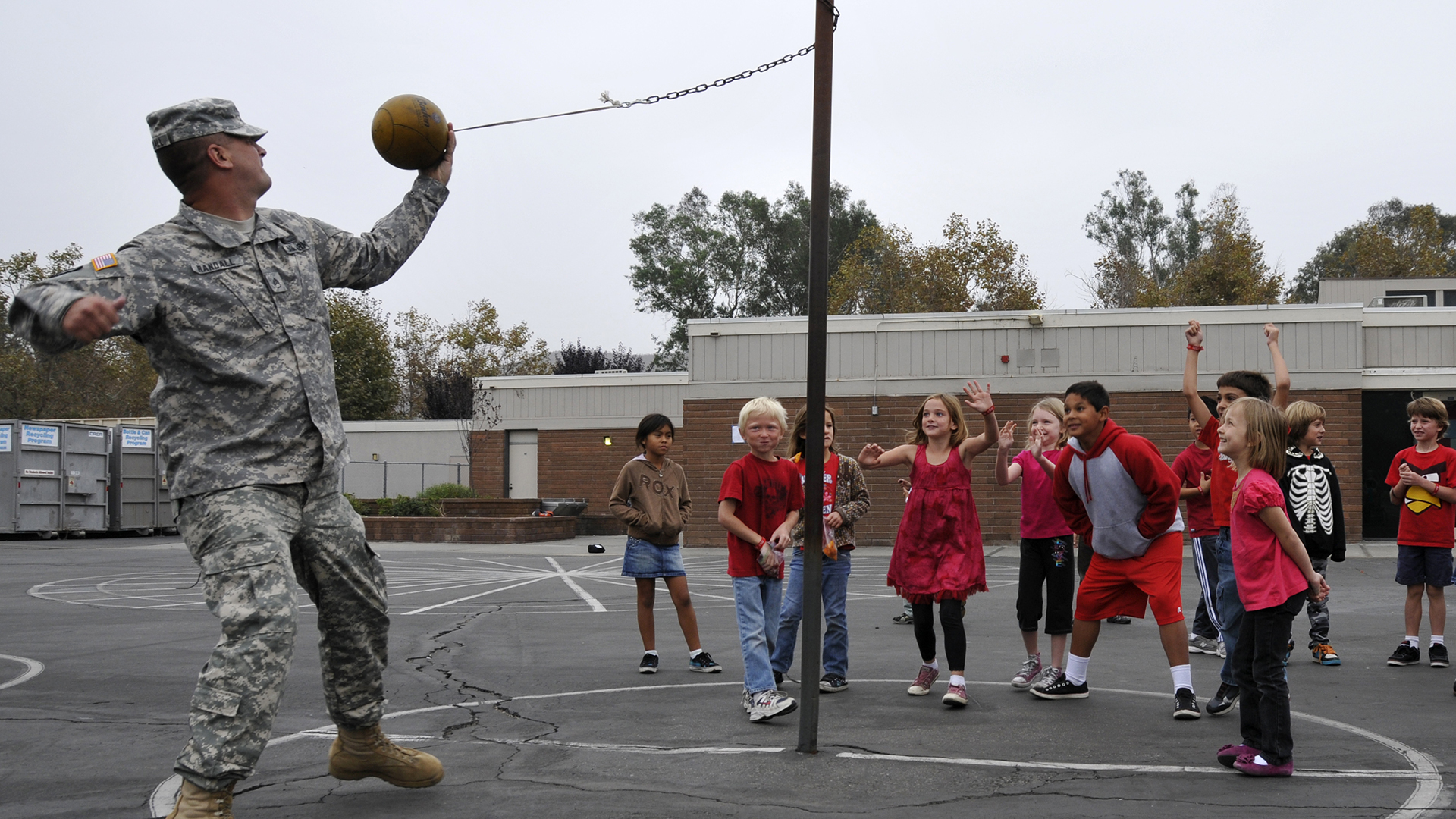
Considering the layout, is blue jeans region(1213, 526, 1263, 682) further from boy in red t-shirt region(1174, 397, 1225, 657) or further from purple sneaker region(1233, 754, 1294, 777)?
boy in red t-shirt region(1174, 397, 1225, 657)

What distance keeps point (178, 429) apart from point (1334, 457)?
71.4 ft

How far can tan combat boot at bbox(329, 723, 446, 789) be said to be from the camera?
4207mm

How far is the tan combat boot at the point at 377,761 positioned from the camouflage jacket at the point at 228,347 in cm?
104

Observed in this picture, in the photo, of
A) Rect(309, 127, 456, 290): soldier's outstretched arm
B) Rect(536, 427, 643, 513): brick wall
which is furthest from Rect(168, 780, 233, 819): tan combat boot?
Rect(536, 427, 643, 513): brick wall

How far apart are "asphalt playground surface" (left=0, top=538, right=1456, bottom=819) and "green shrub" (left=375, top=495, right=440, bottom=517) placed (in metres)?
16.7

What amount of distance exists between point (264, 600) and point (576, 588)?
36.5 feet

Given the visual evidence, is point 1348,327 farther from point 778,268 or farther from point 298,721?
point 778,268

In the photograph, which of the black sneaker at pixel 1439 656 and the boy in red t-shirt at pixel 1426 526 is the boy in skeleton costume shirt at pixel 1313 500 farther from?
the black sneaker at pixel 1439 656

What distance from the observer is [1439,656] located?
7.74 metres

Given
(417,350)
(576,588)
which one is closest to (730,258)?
(417,350)

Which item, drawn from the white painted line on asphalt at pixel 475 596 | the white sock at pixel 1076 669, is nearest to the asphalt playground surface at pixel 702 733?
the white sock at pixel 1076 669

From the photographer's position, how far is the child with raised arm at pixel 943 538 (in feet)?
21.0

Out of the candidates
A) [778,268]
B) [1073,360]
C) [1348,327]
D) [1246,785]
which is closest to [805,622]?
[1246,785]

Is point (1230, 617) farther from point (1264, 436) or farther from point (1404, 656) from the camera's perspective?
point (1404, 656)
